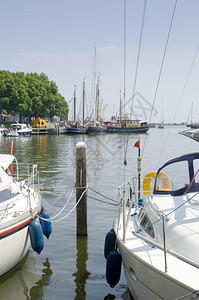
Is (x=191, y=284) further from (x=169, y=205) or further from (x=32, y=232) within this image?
(x=32, y=232)

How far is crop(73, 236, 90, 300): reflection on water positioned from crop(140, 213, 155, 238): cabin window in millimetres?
2080

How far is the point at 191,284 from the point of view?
5.22 metres

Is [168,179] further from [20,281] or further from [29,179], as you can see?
[20,281]

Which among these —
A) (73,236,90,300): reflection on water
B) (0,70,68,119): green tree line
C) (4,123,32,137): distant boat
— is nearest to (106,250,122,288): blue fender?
(73,236,90,300): reflection on water

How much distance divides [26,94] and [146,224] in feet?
264

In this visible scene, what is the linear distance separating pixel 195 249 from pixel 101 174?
2020 centimetres

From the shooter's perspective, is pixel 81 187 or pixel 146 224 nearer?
pixel 146 224

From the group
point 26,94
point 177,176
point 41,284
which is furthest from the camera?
point 26,94

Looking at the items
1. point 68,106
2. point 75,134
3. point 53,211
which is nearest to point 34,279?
point 53,211

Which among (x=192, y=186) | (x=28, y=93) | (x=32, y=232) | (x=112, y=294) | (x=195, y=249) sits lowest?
(x=112, y=294)

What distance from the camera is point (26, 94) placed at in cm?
8556

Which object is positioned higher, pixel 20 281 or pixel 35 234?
pixel 35 234

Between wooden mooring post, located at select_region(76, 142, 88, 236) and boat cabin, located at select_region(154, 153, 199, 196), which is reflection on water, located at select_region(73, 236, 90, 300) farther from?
boat cabin, located at select_region(154, 153, 199, 196)

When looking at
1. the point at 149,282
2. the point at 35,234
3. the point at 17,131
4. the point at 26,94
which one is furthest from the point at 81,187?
the point at 26,94
